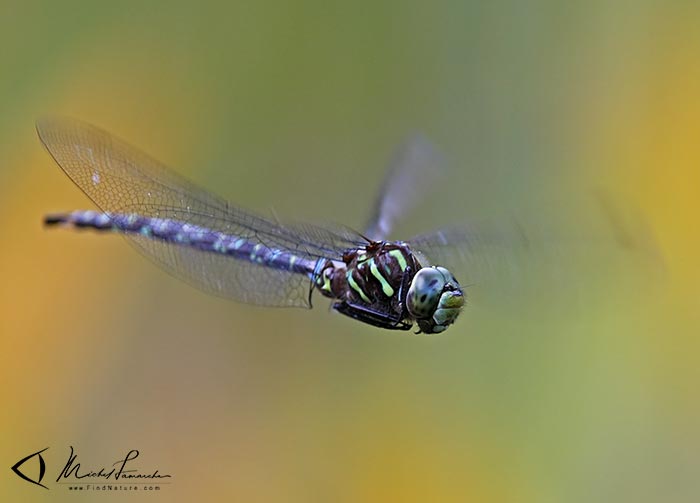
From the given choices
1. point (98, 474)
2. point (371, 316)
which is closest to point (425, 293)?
Result: point (371, 316)

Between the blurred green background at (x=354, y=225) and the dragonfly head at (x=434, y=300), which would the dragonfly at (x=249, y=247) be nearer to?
the dragonfly head at (x=434, y=300)

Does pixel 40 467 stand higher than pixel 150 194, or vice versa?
pixel 150 194

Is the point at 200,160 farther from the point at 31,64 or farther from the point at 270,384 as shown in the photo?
the point at 270,384

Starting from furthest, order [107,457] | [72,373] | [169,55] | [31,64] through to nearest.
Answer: [169,55] < [31,64] < [72,373] < [107,457]

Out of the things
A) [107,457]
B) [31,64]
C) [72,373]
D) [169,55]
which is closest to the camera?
[107,457]

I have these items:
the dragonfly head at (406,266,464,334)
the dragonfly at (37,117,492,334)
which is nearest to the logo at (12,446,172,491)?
the dragonfly at (37,117,492,334)

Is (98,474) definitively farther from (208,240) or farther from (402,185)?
(402,185)

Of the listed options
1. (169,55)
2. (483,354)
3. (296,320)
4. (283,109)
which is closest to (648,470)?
(483,354)
